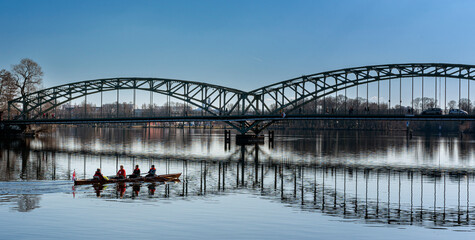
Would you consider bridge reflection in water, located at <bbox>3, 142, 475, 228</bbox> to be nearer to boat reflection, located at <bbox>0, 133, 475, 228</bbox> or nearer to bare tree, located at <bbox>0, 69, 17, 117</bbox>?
boat reflection, located at <bbox>0, 133, 475, 228</bbox>

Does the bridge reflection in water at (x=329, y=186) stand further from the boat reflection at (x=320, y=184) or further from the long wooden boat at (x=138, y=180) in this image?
the long wooden boat at (x=138, y=180)

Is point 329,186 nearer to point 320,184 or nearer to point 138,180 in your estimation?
point 320,184

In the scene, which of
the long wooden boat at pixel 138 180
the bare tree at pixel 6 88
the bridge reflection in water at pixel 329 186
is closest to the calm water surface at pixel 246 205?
the bridge reflection in water at pixel 329 186

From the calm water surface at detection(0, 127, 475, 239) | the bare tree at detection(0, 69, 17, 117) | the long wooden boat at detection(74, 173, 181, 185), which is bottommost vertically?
the calm water surface at detection(0, 127, 475, 239)

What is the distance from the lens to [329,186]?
114ft

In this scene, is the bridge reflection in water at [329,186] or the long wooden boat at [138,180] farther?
the long wooden boat at [138,180]

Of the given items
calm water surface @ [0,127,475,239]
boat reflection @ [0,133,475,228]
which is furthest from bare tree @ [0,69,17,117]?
calm water surface @ [0,127,475,239]

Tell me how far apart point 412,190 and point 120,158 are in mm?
36176

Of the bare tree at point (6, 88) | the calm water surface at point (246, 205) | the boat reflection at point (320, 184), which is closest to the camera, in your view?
the calm water surface at point (246, 205)

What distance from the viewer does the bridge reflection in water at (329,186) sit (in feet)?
83.8

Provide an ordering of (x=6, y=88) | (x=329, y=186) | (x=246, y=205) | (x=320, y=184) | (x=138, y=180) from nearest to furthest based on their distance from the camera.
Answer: (x=246, y=205) < (x=138, y=180) < (x=329, y=186) < (x=320, y=184) < (x=6, y=88)

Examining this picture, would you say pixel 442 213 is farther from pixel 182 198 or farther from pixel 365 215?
pixel 182 198

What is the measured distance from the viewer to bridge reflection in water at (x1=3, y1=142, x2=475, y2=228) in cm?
2553

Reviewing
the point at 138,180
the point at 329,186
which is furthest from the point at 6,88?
the point at 329,186
